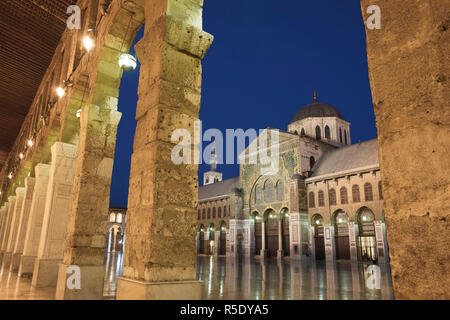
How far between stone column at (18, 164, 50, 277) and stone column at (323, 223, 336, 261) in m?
21.4

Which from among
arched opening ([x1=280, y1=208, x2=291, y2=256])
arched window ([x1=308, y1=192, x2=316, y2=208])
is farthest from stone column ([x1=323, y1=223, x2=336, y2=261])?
arched opening ([x1=280, y1=208, x2=291, y2=256])

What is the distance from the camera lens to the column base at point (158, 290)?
10.5 feet

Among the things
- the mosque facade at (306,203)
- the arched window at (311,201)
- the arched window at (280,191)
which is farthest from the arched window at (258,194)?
the arched window at (311,201)

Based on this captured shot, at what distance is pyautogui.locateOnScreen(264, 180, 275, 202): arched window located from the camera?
31234 millimetres

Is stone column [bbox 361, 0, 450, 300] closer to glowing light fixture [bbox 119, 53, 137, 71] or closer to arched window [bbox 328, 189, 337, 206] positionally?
glowing light fixture [bbox 119, 53, 137, 71]

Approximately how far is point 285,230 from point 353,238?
24.1 ft

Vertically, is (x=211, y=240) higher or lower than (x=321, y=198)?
lower

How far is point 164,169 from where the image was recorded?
3662mm

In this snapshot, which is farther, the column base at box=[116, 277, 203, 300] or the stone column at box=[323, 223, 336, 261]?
the stone column at box=[323, 223, 336, 261]

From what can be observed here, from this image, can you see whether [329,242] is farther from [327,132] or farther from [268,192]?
[327,132]

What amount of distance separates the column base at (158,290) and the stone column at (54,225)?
201 inches

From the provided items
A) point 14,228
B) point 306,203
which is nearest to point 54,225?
point 14,228

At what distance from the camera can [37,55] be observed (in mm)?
12336

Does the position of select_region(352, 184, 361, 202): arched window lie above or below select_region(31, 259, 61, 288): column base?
above
